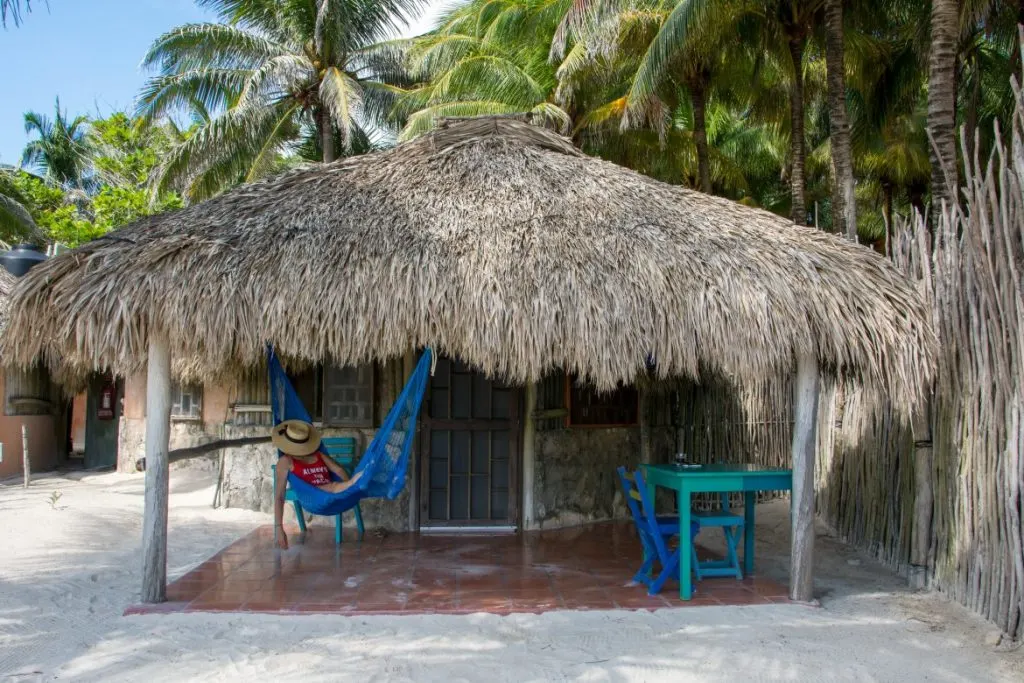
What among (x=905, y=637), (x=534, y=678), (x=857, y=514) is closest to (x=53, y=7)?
(x=534, y=678)

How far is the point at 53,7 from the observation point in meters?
4.29

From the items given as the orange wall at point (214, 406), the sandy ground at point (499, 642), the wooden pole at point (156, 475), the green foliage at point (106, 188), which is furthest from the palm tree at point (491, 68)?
the sandy ground at point (499, 642)

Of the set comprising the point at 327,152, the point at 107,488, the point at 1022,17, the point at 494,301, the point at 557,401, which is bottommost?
the point at 107,488

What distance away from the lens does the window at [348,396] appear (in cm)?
652

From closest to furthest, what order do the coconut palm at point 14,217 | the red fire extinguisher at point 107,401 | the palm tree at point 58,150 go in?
the red fire extinguisher at point 107,401 < the coconut palm at point 14,217 < the palm tree at point 58,150

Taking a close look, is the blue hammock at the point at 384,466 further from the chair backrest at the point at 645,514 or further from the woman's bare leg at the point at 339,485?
the chair backrest at the point at 645,514

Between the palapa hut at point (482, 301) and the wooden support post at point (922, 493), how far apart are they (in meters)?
0.38

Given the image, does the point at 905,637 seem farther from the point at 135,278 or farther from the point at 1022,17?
the point at 1022,17

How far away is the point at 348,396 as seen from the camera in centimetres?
658

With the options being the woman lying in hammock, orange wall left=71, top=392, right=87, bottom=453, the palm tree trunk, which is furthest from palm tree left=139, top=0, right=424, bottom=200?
the woman lying in hammock

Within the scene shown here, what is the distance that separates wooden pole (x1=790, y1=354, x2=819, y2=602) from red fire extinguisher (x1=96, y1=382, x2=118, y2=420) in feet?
33.2

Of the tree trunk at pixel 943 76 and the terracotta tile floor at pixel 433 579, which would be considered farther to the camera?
the tree trunk at pixel 943 76

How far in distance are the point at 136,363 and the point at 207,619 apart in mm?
1464

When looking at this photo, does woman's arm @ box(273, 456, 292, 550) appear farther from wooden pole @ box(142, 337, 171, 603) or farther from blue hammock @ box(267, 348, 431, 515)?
wooden pole @ box(142, 337, 171, 603)
